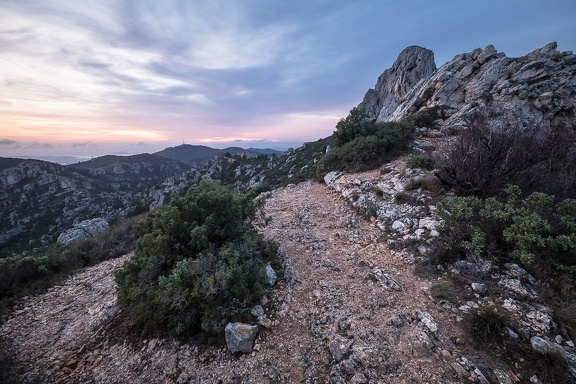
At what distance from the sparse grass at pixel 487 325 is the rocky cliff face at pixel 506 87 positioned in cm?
1499

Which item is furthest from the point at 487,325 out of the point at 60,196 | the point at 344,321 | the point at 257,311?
the point at 60,196

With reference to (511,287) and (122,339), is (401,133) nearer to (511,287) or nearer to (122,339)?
(511,287)

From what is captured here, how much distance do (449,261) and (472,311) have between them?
1499mm

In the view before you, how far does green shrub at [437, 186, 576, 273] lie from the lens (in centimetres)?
459

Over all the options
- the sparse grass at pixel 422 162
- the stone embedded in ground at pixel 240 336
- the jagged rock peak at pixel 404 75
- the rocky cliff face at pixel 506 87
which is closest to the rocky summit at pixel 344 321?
the stone embedded in ground at pixel 240 336

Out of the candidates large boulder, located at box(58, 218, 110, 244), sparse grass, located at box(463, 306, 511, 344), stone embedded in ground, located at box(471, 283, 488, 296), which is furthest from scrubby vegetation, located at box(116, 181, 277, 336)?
large boulder, located at box(58, 218, 110, 244)

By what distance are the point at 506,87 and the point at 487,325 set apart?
21013 mm

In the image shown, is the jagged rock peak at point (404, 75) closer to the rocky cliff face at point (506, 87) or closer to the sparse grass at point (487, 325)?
the rocky cliff face at point (506, 87)

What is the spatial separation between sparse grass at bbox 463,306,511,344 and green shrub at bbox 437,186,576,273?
1407mm

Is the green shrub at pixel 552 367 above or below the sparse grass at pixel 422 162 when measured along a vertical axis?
below

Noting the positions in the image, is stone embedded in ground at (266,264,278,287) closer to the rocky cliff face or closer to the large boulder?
the large boulder

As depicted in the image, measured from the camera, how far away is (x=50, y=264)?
751 centimetres

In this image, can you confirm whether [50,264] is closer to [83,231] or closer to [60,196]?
[83,231]

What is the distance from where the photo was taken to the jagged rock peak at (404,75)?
40.2 meters
